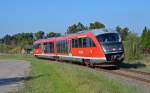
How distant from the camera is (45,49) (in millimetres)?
58812

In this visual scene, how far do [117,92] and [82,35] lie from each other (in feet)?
72.2

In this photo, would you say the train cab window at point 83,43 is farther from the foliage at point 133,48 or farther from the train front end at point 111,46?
the foliage at point 133,48

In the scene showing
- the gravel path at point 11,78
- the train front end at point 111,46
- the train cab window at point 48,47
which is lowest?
the gravel path at point 11,78

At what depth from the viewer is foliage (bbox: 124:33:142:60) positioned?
146 feet

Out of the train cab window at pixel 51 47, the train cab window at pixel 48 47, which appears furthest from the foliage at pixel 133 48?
the train cab window at pixel 48 47

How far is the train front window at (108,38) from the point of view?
109 ft

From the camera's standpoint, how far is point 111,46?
32.5 meters

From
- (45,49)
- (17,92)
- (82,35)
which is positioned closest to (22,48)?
(45,49)

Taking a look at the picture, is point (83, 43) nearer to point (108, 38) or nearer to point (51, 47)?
point (108, 38)

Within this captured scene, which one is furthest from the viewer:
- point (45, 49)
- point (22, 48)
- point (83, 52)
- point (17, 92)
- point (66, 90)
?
point (22, 48)

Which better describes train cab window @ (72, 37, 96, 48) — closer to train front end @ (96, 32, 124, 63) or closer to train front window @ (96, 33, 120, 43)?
train front window @ (96, 33, 120, 43)

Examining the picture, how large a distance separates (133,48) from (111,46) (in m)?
12.6

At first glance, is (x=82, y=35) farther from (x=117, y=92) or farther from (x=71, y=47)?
(x=117, y=92)

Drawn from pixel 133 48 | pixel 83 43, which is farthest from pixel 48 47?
pixel 83 43
